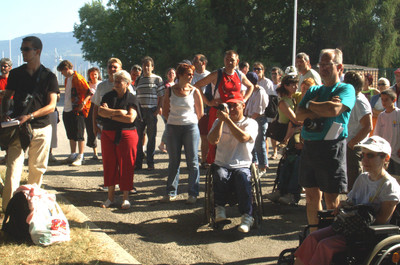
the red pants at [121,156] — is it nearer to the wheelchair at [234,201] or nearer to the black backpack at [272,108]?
the wheelchair at [234,201]

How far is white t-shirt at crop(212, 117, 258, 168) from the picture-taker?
18.9 feet

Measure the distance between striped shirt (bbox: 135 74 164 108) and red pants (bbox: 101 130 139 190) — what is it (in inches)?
96.7

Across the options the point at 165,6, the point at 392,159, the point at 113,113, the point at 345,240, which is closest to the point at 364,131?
the point at 392,159

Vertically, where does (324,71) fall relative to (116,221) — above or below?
above

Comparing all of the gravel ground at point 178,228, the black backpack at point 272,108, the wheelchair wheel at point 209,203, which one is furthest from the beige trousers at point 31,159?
the black backpack at point 272,108

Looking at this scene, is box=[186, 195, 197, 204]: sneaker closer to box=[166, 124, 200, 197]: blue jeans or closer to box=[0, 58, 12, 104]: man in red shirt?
box=[166, 124, 200, 197]: blue jeans

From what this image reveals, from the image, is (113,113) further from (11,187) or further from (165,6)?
(165,6)

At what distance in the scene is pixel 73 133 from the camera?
9.54 m

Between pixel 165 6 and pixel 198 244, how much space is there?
3807 centimetres

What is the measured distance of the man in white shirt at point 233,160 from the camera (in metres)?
5.54

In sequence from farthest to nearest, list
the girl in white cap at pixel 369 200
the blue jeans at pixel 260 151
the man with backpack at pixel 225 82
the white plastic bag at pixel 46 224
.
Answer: the blue jeans at pixel 260 151
the man with backpack at pixel 225 82
the white plastic bag at pixel 46 224
the girl in white cap at pixel 369 200

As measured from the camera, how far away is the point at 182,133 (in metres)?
6.84

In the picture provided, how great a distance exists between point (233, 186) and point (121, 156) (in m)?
1.72

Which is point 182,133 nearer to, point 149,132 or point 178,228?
point 178,228
